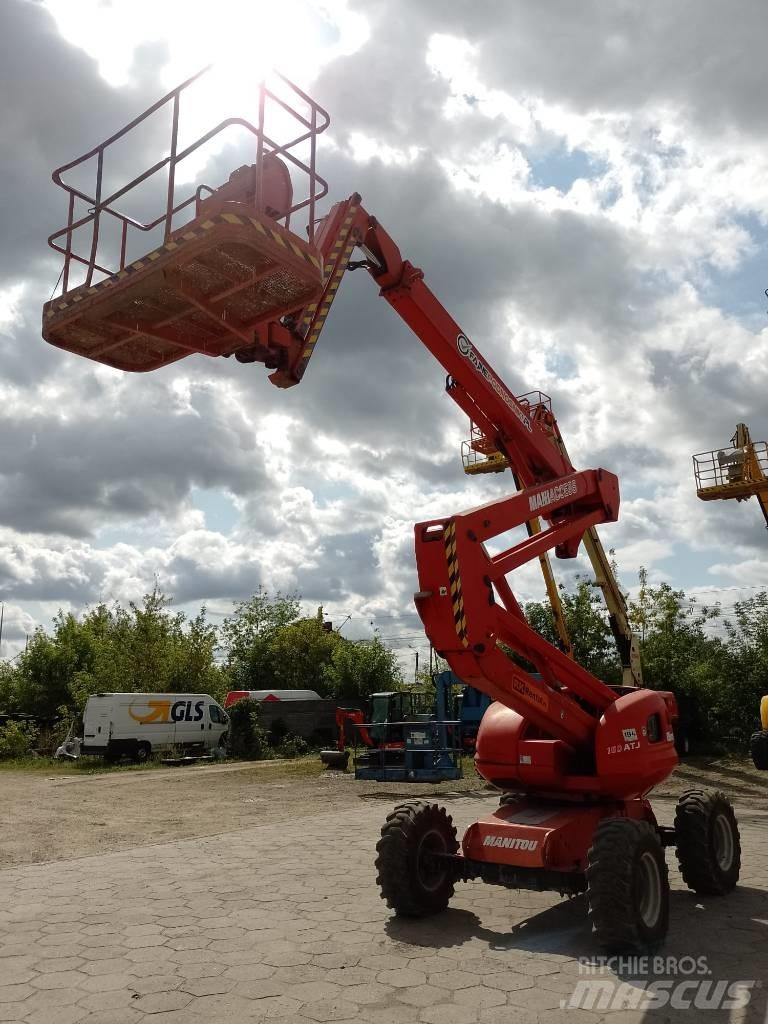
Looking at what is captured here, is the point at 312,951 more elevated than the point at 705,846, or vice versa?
the point at 705,846

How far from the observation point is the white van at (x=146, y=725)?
27013 millimetres

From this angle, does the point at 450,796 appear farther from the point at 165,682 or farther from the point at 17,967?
the point at 165,682

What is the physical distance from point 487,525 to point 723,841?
4167mm

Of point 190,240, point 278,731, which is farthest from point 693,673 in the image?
point 190,240

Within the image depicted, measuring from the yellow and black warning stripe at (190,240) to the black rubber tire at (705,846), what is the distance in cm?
636

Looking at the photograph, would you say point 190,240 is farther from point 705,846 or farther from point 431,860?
point 705,846

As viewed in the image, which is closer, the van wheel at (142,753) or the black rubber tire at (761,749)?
the black rubber tire at (761,749)

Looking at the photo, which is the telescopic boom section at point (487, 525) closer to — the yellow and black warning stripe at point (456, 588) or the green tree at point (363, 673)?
the yellow and black warning stripe at point (456, 588)

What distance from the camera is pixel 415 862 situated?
733cm

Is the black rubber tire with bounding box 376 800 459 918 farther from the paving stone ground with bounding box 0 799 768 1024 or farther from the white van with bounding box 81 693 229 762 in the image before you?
the white van with bounding box 81 693 229 762

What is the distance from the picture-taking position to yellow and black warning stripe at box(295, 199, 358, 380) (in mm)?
8344

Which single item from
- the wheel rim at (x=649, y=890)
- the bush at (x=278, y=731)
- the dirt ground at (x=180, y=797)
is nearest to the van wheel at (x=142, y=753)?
the dirt ground at (x=180, y=797)

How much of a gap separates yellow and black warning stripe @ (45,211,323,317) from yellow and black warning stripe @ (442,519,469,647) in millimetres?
2619

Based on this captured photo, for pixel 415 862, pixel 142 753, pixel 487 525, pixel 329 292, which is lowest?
pixel 142 753
